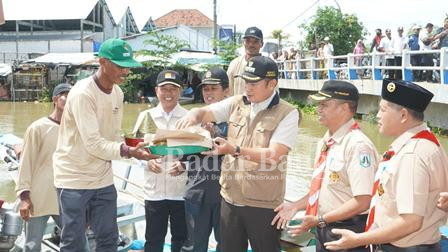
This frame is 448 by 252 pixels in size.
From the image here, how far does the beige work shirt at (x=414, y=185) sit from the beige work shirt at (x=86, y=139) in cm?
157

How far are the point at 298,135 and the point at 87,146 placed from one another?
10.8m

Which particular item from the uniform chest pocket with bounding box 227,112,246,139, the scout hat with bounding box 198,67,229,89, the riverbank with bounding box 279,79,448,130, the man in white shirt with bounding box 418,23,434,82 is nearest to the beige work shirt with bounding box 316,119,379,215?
the uniform chest pocket with bounding box 227,112,246,139

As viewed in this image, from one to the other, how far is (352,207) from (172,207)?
5.44 ft

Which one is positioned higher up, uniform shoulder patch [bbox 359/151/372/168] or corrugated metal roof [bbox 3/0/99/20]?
corrugated metal roof [bbox 3/0/99/20]

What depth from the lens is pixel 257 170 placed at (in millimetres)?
2781

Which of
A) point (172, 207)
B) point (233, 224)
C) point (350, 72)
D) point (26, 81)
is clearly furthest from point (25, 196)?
point (26, 81)

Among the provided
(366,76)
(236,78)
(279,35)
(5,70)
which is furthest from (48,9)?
(236,78)

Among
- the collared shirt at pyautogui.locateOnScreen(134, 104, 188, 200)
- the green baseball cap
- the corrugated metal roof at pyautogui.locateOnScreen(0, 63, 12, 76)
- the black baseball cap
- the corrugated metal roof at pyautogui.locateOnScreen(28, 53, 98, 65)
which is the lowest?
the collared shirt at pyautogui.locateOnScreen(134, 104, 188, 200)

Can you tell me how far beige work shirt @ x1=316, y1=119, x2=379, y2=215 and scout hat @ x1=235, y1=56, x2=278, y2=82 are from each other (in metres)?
0.51

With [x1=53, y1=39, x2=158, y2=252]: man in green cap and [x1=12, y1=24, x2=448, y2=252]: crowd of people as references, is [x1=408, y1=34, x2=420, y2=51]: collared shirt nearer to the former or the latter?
[x1=12, y1=24, x2=448, y2=252]: crowd of people

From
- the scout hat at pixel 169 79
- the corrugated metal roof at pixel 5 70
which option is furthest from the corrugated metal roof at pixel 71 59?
the scout hat at pixel 169 79

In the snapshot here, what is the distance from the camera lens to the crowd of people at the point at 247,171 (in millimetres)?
2062

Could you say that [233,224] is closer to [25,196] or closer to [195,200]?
[195,200]

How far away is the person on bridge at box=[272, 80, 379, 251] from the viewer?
2416 mm
